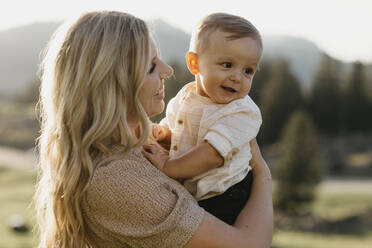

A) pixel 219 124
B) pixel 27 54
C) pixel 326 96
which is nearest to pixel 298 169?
pixel 219 124

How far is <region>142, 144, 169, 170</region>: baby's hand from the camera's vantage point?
8.00 feet

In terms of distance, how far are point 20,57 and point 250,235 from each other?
531 feet

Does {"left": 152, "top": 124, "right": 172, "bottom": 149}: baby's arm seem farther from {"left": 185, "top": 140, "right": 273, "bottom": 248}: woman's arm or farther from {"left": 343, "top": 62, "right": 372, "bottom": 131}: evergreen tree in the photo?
{"left": 343, "top": 62, "right": 372, "bottom": 131}: evergreen tree

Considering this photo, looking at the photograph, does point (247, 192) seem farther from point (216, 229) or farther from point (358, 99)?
point (358, 99)

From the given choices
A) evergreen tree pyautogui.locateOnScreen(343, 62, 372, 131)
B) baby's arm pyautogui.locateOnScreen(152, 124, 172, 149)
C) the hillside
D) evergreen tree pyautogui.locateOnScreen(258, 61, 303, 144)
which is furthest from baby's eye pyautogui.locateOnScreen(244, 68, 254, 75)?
the hillside

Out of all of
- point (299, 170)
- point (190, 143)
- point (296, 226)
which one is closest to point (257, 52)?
point (190, 143)

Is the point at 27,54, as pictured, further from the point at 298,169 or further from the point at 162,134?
the point at 162,134

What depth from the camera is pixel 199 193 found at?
248 centimetres

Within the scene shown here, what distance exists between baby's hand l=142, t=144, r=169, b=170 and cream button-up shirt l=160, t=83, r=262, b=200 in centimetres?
14

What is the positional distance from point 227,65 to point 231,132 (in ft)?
1.34

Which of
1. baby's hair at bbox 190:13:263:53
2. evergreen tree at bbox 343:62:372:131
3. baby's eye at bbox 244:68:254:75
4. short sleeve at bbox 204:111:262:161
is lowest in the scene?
evergreen tree at bbox 343:62:372:131

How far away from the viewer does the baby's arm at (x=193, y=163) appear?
240 cm

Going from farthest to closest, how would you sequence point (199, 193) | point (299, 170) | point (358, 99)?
point (358, 99), point (299, 170), point (199, 193)

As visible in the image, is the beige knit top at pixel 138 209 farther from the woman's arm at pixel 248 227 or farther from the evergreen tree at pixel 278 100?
the evergreen tree at pixel 278 100
